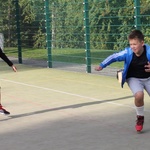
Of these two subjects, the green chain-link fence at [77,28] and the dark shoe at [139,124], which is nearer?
the dark shoe at [139,124]

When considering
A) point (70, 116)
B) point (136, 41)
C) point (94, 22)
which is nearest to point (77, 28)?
point (94, 22)

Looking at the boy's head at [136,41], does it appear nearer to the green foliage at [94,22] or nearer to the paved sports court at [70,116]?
the paved sports court at [70,116]

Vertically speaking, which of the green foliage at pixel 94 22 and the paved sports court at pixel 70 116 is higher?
the green foliage at pixel 94 22

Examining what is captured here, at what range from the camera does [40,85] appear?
13.4 metres

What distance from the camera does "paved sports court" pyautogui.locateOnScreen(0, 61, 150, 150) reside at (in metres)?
7.21

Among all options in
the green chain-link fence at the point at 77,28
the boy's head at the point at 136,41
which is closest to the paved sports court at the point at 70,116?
the boy's head at the point at 136,41

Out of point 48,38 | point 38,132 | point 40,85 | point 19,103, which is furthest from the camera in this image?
point 48,38

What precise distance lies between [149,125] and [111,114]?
3.96ft

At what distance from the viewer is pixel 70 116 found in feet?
30.1

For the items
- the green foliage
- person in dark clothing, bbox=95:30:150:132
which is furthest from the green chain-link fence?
person in dark clothing, bbox=95:30:150:132

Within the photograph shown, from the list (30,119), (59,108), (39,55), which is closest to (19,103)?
(59,108)

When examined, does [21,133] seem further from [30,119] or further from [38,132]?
[30,119]

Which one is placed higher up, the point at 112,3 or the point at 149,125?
the point at 112,3

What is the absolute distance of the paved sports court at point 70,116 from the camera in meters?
7.21
